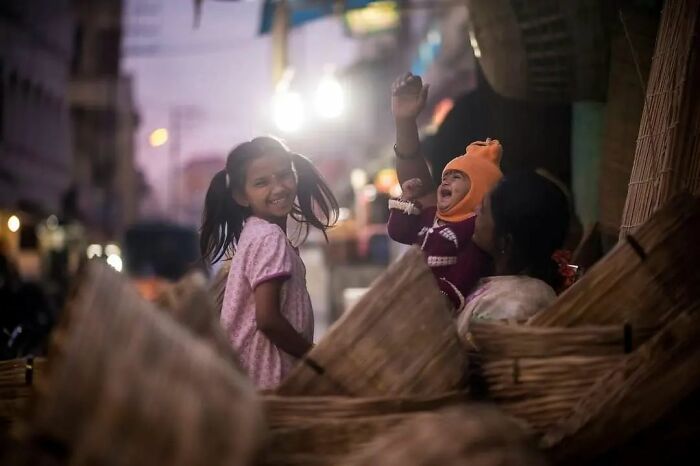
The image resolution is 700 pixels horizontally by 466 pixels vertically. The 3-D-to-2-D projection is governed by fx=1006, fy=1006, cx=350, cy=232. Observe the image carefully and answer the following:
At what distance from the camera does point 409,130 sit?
407cm

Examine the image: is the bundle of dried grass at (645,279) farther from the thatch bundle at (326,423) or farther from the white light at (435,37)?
the white light at (435,37)

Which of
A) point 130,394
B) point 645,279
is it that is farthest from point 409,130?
point 130,394

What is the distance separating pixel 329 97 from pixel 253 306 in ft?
25.3

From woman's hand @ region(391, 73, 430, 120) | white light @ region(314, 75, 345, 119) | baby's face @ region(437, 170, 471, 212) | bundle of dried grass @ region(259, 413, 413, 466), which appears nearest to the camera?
bundle of dried grass @ region(259, 413, 413, 466)

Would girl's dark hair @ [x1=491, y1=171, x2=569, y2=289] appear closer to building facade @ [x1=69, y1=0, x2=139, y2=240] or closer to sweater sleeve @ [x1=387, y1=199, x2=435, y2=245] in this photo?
sweater sleeve @ [x1=387, y1=199, x2=435, y2=245]

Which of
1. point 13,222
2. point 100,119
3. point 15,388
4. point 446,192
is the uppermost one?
point 100,119

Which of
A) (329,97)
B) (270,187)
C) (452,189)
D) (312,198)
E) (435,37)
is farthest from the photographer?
(435,37)

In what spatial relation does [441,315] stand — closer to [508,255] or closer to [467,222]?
[508,255]

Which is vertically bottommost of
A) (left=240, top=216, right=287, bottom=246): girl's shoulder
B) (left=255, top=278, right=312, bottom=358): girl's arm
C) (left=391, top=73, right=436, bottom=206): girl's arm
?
(left=255, top=278, right=312, bottom=358): girl's arm

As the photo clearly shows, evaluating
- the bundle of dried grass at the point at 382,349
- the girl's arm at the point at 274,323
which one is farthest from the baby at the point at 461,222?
the bundle of dried grass at the point at 382,349

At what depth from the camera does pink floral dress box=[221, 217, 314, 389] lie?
3.50m

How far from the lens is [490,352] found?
110 inches

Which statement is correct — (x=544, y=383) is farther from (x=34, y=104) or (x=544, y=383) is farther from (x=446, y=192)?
(x=34, y=104)

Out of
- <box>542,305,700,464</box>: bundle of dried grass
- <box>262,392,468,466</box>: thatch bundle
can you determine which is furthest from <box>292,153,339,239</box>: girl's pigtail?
<box>542,305,700,464</box>: bundle of dried grass
